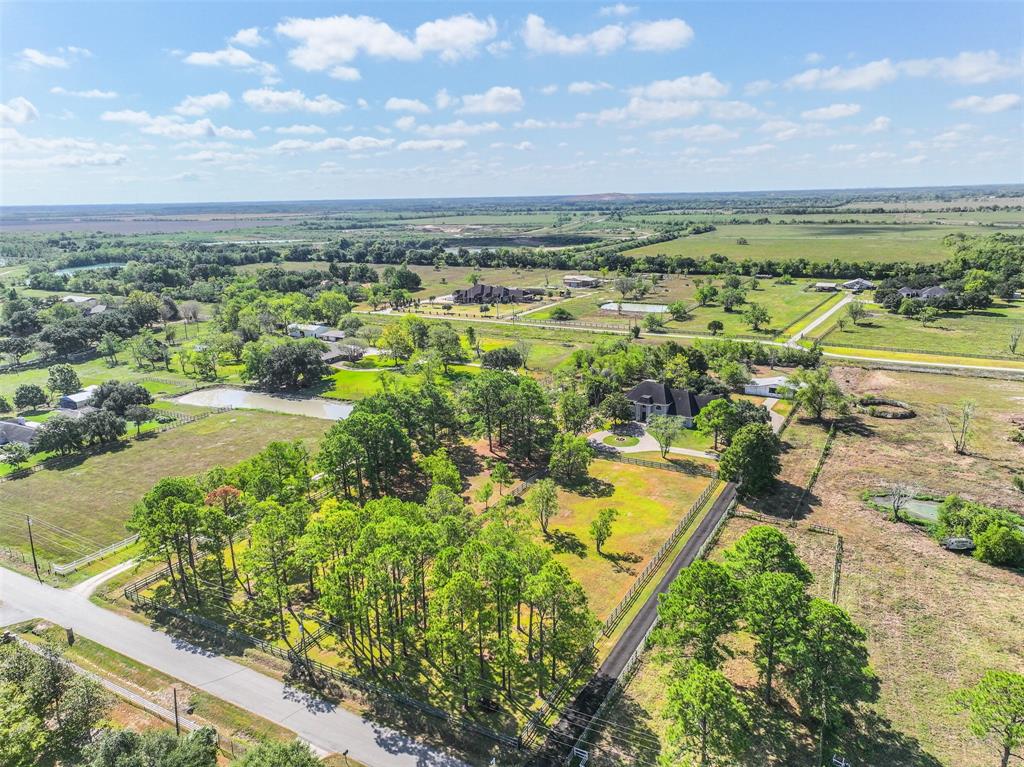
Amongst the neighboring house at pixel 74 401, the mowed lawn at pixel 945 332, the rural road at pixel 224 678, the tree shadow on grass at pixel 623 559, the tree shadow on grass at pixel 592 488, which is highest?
the mowed lawn at pixel 945 332

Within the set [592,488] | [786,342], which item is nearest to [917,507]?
[592,488]

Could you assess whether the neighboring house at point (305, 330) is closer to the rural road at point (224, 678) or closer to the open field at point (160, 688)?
the rural road at point (224, 678)

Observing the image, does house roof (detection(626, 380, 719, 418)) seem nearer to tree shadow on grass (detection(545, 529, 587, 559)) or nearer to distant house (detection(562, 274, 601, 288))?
tree shadow on grass (detection(545, 529, 587, 559))

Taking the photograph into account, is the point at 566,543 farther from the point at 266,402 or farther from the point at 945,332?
the point at 945,332

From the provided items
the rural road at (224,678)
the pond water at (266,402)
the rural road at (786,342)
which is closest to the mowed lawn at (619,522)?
the rural road at (224,678)

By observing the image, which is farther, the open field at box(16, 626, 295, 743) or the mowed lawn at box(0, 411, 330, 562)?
the mowed lawn at box(0, 411, 330, 562)

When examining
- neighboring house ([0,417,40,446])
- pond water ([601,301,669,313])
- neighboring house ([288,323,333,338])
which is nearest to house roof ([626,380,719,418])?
pond water ([601,301,669,313])

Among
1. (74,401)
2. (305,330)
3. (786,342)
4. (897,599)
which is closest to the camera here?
(897,599)
